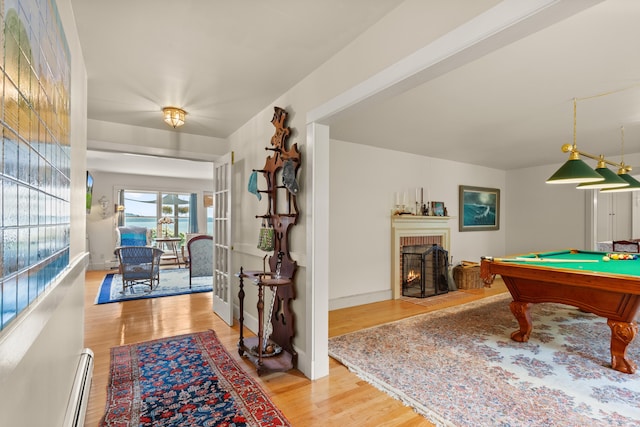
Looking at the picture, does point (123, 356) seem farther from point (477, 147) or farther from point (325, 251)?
point (477, 147)

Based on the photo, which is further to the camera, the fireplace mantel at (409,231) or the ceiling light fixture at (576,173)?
the fireplace mantel at (409,231)

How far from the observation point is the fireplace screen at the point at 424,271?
5.20m

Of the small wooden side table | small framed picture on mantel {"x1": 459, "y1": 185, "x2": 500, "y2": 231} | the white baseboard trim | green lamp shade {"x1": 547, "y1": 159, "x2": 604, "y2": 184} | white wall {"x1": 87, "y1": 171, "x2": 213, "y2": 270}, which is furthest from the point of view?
the small wooden side table

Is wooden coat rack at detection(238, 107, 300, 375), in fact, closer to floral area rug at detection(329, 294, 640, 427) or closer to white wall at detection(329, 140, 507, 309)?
floral area rug at detection(329, 294, 640, 427)

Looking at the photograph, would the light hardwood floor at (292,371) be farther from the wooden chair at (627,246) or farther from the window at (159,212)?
the window at (159,212)

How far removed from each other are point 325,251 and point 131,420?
171 cm

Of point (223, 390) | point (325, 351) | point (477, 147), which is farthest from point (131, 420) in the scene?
Result: point (477, 147)

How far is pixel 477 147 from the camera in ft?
16.1

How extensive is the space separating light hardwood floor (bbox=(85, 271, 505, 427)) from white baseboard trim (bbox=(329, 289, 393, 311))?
11 centimetres

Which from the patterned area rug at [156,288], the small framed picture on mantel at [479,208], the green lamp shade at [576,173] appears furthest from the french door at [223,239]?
the small framed picture on mantel at [479,208]

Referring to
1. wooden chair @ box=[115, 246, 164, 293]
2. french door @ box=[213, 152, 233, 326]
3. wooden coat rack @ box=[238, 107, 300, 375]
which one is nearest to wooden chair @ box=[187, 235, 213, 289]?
wooden chair @ box=[115, 246, 164, 293]

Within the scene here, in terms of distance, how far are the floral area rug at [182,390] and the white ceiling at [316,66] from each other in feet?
7.16

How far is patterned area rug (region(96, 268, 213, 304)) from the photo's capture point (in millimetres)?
5077

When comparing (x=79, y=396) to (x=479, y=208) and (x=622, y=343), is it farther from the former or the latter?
(x=479, y=208)
